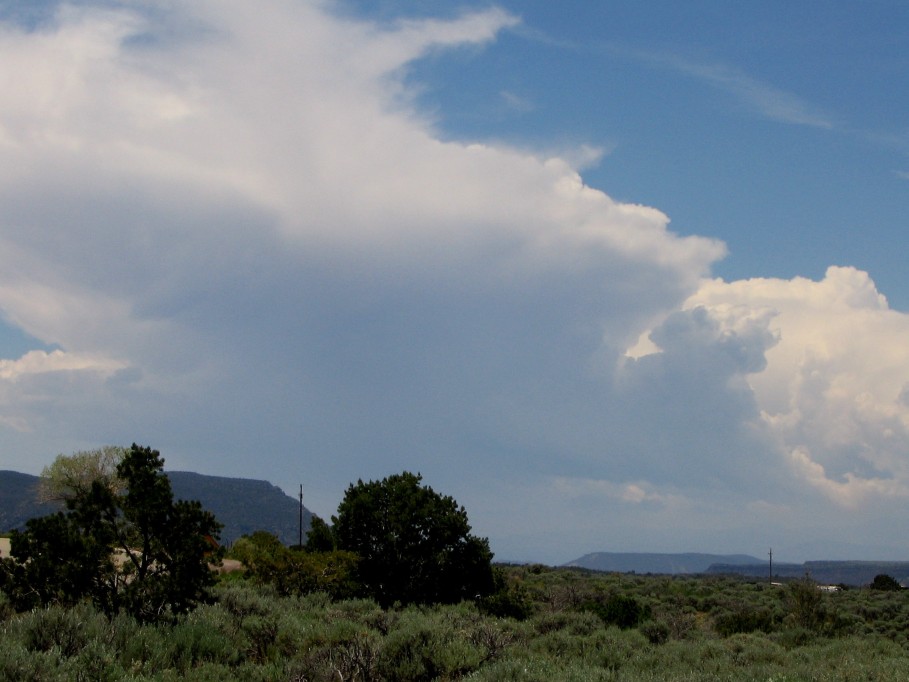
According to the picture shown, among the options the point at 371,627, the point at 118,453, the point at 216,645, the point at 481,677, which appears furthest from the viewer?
the point at 118,453

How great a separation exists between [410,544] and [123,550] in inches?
577

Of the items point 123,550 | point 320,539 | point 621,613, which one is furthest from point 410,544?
point 123,550

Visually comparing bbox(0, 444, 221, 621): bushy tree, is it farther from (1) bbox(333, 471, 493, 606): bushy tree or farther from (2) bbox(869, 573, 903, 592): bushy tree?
(2) bbox(869, 573, 903, 592): bushy tree

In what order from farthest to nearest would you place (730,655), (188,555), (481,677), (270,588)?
1. (270,588)
2. (730,655)
3. (188,555)
4. (481,677)

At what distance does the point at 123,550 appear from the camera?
16.7 metres

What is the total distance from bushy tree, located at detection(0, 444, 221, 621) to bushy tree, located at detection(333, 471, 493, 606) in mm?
13639

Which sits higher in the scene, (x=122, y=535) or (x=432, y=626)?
(x=122, y=535)

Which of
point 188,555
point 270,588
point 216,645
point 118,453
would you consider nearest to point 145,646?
point 216,645

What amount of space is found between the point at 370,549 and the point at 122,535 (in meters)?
14.9

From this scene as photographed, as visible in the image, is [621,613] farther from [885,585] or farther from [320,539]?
[885,585]

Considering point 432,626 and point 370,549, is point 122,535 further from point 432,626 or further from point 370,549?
point 370,549

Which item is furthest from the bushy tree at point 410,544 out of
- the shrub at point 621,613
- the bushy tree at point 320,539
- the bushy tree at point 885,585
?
the bushy tree at point 885,585

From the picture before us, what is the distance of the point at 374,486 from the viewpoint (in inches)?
1255

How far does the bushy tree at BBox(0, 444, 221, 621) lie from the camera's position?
15258 millimetres
